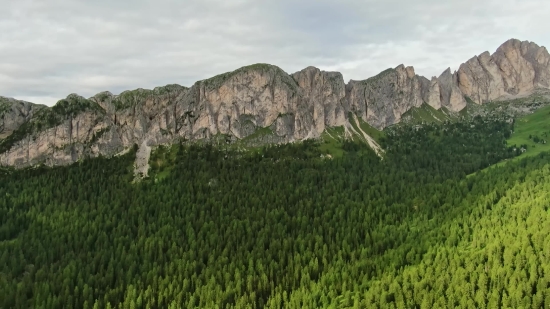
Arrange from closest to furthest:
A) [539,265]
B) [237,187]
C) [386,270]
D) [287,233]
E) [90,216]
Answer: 1. [539,265]
2. [386,270]
3. [287,233]
4. [90,216]
5. [237,187]

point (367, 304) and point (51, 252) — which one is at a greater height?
point (51, 252)

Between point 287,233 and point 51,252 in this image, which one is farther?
point 287,233

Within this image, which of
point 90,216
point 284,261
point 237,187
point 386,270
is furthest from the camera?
point 237,187

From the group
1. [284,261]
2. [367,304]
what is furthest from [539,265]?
[284,261]

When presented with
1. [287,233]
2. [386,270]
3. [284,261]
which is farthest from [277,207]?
[386,270]

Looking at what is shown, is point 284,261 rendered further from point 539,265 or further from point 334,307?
point 539,265

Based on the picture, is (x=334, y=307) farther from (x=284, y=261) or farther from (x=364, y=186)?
(x=364, y=186)

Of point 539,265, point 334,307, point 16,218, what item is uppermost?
point 16,218
